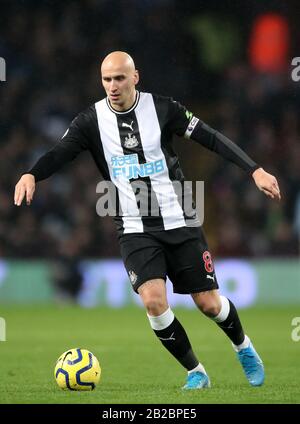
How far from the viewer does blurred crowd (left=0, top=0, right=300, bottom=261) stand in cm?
1594

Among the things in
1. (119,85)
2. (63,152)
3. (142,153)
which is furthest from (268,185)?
(63,152)

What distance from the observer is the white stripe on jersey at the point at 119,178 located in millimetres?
7152

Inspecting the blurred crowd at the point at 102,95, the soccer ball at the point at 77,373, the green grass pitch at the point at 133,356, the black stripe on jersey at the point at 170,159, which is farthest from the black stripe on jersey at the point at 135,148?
the blurred crowd at the point at 102,95

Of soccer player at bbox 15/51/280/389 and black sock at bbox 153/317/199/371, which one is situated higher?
soccer player at bbox 15/51/280/389

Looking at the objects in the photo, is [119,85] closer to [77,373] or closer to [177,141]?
[77,373]

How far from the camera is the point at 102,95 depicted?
17188 millimetres

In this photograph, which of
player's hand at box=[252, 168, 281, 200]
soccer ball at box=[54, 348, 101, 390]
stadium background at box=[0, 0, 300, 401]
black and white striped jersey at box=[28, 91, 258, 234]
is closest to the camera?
player's hand at box=[252, 168, 281, 200]

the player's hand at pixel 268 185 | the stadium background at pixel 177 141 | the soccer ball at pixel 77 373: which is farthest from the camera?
the stadium background at pixel 177 141

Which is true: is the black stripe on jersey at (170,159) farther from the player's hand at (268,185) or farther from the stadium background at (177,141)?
the stadium background at (177,141)

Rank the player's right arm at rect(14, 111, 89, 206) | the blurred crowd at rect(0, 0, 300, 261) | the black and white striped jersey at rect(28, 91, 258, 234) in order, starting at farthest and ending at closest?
the blurred crowd at rect(0, 0, 300, 261)
the black and white striped jersey at rect(28, 91, 258, 234)
the player's right arm at rect(14, 111, 89, 206)

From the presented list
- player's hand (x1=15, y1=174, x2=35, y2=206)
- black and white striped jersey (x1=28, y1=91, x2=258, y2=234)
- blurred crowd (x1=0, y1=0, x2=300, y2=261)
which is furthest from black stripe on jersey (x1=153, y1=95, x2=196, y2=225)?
blurred crowd (x1=0, y1=0, x2=300, y2=261)

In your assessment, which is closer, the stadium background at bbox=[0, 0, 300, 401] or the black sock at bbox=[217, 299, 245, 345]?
the black sock at bbox=[217, 299, 245, 345]

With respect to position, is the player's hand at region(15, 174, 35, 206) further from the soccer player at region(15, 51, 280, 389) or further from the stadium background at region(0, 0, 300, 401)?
the stadium background at region(0, 0, 300, 401)
